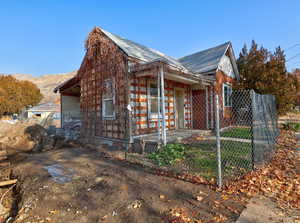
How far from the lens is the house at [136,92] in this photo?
6613 millimetres

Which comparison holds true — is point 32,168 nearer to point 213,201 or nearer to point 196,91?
point 213,201

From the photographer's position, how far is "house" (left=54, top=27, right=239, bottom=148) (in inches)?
260

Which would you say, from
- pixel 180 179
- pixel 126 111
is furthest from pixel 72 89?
pixel 180 179

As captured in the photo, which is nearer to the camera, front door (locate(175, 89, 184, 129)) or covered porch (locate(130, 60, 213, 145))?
covered porch (locate(130, 60, 213, 145))

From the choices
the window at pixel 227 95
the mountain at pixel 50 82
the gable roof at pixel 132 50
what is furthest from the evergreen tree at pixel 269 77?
the mountain at pixel 50 82

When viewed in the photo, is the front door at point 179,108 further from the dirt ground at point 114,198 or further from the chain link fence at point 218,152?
the dirt ground at point 114,198

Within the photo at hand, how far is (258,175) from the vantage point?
3.72 meters

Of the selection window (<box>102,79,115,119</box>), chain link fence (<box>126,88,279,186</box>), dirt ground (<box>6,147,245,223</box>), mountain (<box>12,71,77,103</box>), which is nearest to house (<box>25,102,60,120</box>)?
mountain (<box>12,71,77,103</box>)

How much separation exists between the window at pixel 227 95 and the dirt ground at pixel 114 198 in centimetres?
914

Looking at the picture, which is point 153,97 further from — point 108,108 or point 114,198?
point 114,198

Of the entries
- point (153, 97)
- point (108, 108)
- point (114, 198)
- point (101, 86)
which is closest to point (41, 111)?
point (101, 86)

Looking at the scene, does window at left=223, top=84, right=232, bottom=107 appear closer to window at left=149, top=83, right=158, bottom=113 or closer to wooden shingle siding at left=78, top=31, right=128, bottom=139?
window at left=149, top=83, right=158, bottom=113

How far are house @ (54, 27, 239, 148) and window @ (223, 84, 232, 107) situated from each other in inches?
5.6

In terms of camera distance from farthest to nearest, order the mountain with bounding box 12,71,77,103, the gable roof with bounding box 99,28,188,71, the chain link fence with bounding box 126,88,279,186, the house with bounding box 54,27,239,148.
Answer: the mountain with bounding box 12,71,77,103 < the gable roof with bounding box 99,28,188,71 < the house with bounding box 54,27,239,148 < the chain link fence with bounding box 126,88,279,186
